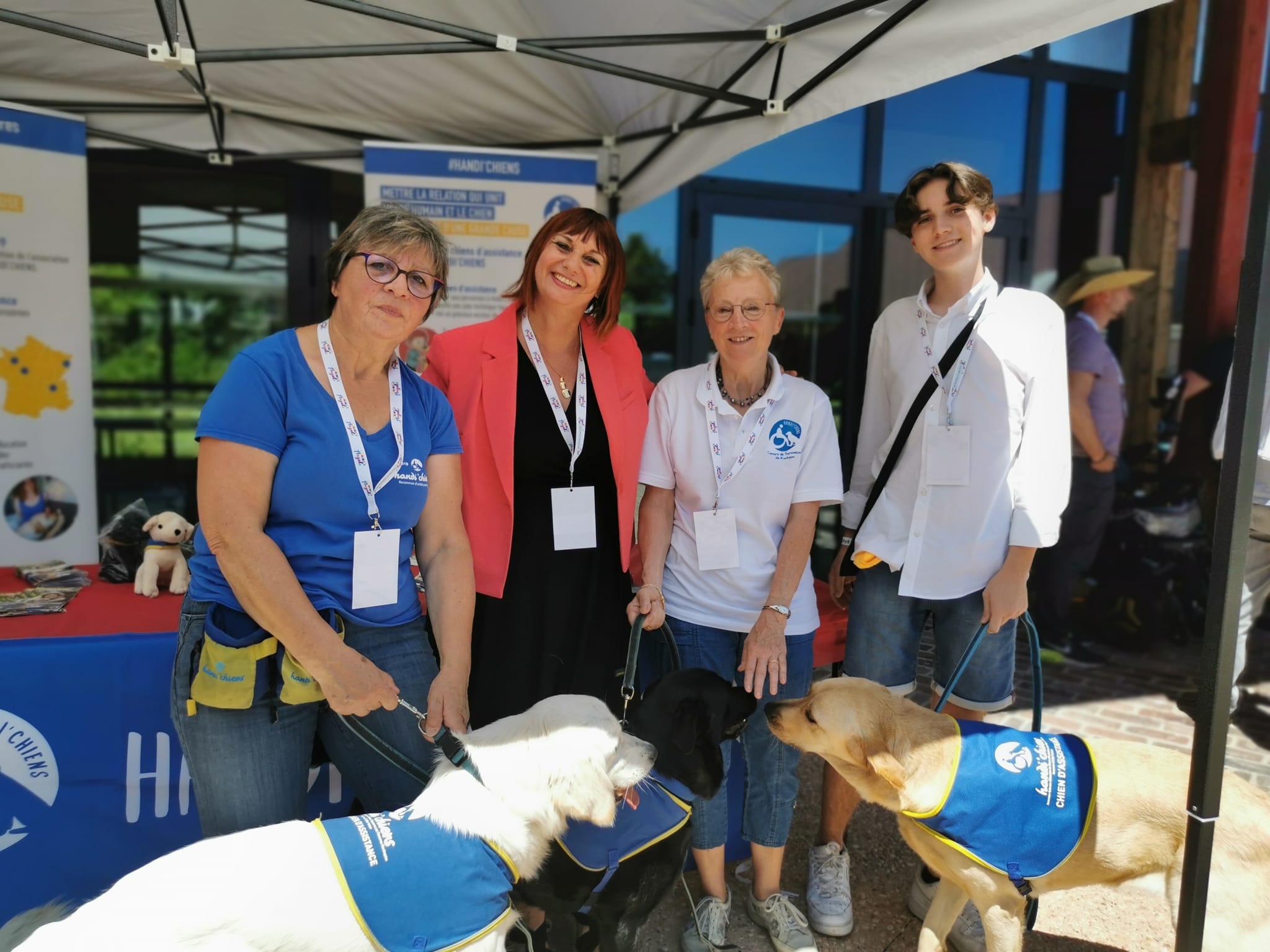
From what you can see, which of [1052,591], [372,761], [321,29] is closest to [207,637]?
[372,761]

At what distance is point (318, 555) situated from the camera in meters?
1.80

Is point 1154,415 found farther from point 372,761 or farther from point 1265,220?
point 372,761

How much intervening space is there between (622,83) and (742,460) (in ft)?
8.59

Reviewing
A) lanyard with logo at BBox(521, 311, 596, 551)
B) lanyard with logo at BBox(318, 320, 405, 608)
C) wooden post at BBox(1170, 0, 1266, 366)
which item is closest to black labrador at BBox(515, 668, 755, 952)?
lanyard with logo at BBox(521, 311, 596, 551)

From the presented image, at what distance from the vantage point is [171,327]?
335 inches

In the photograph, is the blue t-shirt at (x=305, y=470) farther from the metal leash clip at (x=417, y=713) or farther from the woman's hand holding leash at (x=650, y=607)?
the woman's hand holding leash at (x=650, y=607)

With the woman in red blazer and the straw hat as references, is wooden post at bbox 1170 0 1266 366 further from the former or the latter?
the woman in red blazer

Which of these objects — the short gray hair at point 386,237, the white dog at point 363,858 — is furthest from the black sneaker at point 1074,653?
the short gray hair at point 386,237

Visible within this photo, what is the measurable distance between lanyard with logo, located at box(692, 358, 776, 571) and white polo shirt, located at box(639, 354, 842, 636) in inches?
0.4

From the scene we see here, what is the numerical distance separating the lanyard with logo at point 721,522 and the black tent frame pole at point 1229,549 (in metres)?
1.09

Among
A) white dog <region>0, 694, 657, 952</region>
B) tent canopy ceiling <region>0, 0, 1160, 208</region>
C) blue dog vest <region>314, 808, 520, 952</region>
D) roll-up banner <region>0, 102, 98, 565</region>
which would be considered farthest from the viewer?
roll-up banner <region>0, 102, 98, 565</region>

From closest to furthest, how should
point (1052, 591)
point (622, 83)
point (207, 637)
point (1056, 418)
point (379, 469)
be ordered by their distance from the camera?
point (207, 637)
point (379, 469)
point (1056, 418)
point (622, 83)
point (1052, 591)

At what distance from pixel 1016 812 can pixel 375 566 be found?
1.69 meters

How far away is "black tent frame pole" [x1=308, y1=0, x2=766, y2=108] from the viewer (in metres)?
2.77
